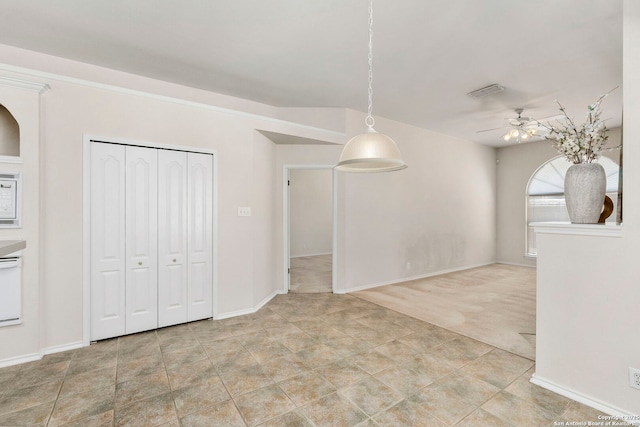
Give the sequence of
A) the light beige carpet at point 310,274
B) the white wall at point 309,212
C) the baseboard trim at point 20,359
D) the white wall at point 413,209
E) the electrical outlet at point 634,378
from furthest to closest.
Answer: the white wall at point 309,212 < the light beige carpet at point 310,274 < the white wall at point 413,209 < the baseboard trim at point 20,359 < the electrical outlet at point 634,378

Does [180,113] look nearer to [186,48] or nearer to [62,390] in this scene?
[186,48]

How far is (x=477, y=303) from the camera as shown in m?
4.26

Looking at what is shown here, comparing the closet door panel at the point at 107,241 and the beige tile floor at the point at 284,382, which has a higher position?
the closet door panel at the point at 107,241

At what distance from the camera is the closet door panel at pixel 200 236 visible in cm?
357

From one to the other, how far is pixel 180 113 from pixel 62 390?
280cm

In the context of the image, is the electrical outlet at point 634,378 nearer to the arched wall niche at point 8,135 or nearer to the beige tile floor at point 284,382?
the beige tile floor at point 284,382

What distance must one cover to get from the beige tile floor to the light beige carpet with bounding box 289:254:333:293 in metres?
1.72

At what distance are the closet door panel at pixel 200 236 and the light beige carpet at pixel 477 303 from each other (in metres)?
2.29

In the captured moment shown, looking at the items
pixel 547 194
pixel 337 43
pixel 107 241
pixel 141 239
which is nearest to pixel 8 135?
pixel 107 241

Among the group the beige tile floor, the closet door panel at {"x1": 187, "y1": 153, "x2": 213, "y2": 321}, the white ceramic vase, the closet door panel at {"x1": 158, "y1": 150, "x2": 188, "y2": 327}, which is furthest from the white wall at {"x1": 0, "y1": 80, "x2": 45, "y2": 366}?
the white ceramic vase

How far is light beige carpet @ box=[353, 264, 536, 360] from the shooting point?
3.20 m

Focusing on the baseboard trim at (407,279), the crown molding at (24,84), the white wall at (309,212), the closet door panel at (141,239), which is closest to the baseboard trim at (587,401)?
the baseboard trim at (407,279)

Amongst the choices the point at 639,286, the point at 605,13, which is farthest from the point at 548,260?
the point at 605,13

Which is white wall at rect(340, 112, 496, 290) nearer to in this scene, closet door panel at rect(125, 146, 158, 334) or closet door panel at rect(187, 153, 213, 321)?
closet door panel at rect(187, 153, 213, 321)
